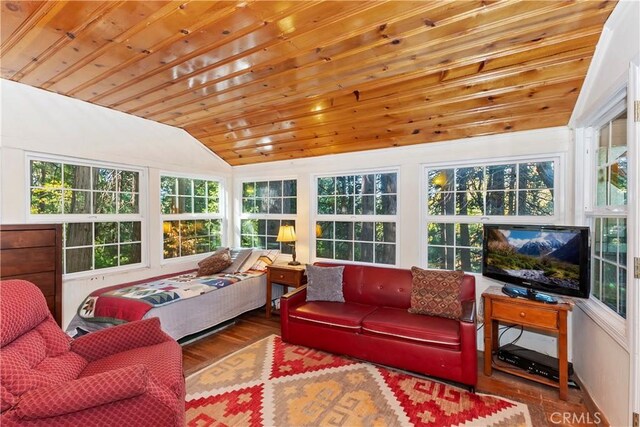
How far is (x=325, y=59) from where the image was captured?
2156 mm

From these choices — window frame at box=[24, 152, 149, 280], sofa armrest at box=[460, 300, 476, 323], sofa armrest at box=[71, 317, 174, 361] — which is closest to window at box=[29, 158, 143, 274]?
window frame at box=[24, 152, 149, 280]

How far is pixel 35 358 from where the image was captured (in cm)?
151

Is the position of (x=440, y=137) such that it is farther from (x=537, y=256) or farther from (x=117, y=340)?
(x=117, y=340)

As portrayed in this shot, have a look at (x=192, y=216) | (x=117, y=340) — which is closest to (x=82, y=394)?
(x=117, y=340)

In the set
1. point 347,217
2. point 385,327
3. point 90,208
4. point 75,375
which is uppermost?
point 90,208

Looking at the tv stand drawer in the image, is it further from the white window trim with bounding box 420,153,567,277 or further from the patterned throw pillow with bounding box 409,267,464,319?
the white window trim with bounding box 420,153,567,277

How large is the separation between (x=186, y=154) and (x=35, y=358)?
303 centimetres

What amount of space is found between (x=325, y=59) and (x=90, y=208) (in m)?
3.01

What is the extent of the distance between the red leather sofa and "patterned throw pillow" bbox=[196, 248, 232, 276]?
1.28 m

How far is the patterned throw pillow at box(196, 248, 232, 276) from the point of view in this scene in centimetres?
388

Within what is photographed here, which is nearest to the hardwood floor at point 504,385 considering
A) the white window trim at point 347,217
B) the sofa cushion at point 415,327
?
the sofa cushion at point 415,327

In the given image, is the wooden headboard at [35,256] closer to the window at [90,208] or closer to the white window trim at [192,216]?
the window at [90,208]

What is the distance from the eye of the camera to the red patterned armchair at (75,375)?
1.22 meters

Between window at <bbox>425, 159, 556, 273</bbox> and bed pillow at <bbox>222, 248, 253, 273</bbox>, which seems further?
bed pillow at <bbox>222, 248, 253, 273</bbox>
